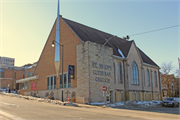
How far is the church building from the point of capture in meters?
29.6

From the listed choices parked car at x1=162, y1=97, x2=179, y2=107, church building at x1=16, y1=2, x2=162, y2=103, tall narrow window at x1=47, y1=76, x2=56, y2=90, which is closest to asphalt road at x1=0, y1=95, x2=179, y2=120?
church building at x1=16, y1=2, x2=162, y2=103

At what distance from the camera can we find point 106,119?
36.6 ft

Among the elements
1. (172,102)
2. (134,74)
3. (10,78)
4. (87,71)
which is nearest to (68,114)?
(87,71)

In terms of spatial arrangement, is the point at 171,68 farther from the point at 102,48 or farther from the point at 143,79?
the point at 102,48

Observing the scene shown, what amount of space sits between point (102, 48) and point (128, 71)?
9.53m

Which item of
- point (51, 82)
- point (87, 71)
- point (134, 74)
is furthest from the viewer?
point (134, 74)

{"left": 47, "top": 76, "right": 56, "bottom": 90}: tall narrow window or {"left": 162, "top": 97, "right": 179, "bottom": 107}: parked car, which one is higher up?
{"left": 47, "top": 76, "right": 56, "bottom": 90}: tall narrow window

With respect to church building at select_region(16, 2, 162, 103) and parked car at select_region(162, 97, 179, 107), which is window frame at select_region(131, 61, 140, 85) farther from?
parked car at select_region(162, 97, 179, 107)

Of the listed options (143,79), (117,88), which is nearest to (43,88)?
(117,88)

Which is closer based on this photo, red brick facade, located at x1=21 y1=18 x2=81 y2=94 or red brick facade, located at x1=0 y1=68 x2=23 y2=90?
red brick facade, located at x1=21 y1=18 x2=81 y2=94

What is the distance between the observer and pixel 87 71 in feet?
94.8

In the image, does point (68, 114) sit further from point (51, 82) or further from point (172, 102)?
point (51, 82)

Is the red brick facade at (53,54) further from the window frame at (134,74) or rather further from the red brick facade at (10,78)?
the red brick facade at (10,78)

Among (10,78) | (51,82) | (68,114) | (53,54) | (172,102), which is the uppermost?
(53,54)
